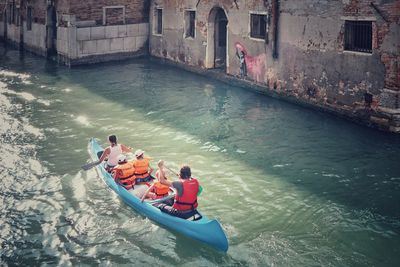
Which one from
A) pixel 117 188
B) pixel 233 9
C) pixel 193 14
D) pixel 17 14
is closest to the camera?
pixel 117 188

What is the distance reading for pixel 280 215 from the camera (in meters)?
7.75

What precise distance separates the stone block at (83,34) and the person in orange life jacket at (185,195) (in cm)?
1436

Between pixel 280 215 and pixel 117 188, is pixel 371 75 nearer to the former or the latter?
pixel 280 215

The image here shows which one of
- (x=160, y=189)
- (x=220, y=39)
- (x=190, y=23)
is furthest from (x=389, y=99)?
(x=190, y=23)

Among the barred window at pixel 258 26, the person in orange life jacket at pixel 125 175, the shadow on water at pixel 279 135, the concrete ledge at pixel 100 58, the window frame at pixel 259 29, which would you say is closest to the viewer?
the person in orange life jacket at pixel 125 175

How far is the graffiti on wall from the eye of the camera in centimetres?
1530

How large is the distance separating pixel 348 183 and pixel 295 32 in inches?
252

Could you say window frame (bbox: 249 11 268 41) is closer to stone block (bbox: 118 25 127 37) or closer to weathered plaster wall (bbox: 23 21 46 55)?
stone block (bbox: 118 25 127 37)

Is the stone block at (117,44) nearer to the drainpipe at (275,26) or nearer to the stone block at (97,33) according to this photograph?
the stone block at (97,33)

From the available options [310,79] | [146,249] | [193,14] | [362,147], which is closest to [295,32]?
[310,79]

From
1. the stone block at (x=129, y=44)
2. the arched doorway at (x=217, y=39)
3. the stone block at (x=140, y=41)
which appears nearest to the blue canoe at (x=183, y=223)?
the arched doorway at (x=217, y=39)

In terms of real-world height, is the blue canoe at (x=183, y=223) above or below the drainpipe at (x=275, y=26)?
below

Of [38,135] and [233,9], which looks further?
[233,9]

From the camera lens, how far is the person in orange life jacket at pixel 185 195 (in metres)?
7.18
